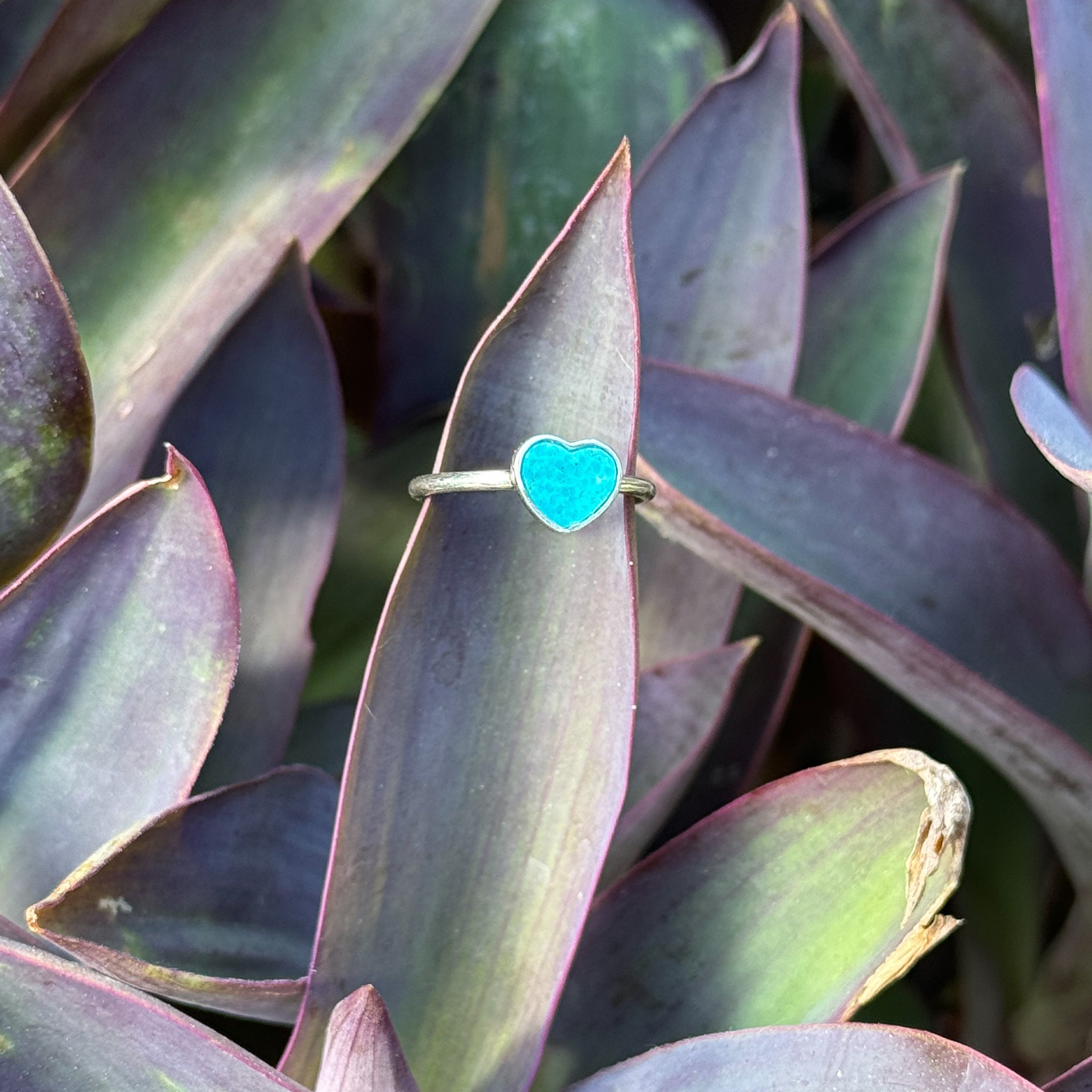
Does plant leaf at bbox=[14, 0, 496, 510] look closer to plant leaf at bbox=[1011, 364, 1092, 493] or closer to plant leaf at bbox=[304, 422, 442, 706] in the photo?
plant leaf at bbox=[304, 422, 442, 706]

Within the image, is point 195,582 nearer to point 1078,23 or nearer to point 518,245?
Result: point 518,245

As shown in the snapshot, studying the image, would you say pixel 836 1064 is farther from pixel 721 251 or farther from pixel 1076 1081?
pixel 721 251

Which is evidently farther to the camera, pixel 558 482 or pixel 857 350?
pixel 857 350

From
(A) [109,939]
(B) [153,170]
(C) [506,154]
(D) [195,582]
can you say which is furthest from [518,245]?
(A) [109,939]

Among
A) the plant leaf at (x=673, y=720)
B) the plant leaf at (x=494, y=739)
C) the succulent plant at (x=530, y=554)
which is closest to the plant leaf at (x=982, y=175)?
the succulent plant at (x=530, y=554)

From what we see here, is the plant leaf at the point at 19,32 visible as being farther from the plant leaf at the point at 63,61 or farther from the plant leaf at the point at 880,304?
the plant leaf at the point at 880,304

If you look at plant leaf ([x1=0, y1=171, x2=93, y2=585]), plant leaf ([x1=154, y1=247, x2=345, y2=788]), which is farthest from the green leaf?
plant leaf ([x1=0, y1=171, x2=93, y2=585])

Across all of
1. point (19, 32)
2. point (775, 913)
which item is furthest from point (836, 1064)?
point (19, 32)
